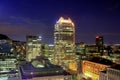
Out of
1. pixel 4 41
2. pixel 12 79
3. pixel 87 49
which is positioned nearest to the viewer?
pixel 12 79

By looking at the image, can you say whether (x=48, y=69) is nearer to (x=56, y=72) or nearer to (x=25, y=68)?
(x=56, y=72)

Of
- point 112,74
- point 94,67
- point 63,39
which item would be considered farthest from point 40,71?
point 63,39

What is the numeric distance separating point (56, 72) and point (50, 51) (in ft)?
323

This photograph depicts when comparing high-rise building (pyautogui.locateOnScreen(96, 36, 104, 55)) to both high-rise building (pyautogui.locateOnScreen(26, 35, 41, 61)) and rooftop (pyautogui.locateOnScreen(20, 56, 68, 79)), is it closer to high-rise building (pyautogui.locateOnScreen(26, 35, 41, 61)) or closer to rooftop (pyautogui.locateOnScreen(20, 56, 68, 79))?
high-rise building (pyautogui.locateOnScreen(26, 35, 41, 61))

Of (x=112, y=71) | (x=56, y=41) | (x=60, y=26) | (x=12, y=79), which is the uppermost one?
(x=60, y=26)

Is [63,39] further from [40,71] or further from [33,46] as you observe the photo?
[40,71]

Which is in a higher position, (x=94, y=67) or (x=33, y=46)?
(x=33, y=46)

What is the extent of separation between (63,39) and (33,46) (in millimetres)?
31928

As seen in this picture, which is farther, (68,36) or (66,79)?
(68,36)

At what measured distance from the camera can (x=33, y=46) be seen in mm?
141125

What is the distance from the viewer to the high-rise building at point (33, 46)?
5427 inches

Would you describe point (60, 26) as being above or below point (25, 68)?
above

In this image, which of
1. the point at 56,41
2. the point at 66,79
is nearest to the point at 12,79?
the point at 66,79

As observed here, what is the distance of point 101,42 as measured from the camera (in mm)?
187875
